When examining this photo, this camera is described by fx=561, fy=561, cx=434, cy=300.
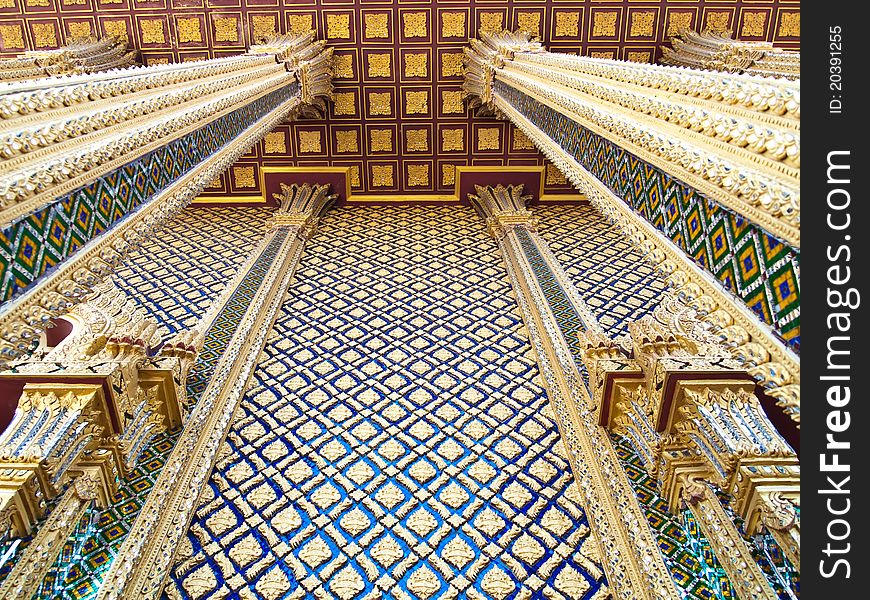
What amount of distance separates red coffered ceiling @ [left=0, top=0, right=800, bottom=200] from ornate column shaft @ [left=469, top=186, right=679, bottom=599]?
237cm

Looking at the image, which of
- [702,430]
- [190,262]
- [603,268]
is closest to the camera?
[702,430]

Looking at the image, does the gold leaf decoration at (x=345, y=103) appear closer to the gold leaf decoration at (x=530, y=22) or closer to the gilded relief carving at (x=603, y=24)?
the gold leaf decoration at (x=530, y=22)

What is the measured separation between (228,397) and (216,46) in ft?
13.4

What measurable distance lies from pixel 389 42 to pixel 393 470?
4.32 meters

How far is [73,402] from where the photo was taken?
1.91 meters

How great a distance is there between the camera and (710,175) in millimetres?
1180

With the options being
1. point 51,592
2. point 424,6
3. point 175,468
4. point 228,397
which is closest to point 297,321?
point 228,397

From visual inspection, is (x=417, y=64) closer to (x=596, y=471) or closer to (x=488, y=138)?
(x=488, y=138)

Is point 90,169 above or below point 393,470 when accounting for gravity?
above

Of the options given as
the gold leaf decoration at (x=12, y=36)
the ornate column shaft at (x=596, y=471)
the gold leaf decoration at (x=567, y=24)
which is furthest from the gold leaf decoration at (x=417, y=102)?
the gold leaf decoration at (x=12, y=36)

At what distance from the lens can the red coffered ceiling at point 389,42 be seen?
5129 millimetres

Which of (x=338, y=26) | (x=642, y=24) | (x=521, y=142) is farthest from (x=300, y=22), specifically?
(x=642, y=24)

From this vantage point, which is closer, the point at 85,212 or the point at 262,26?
the point at 85,212
